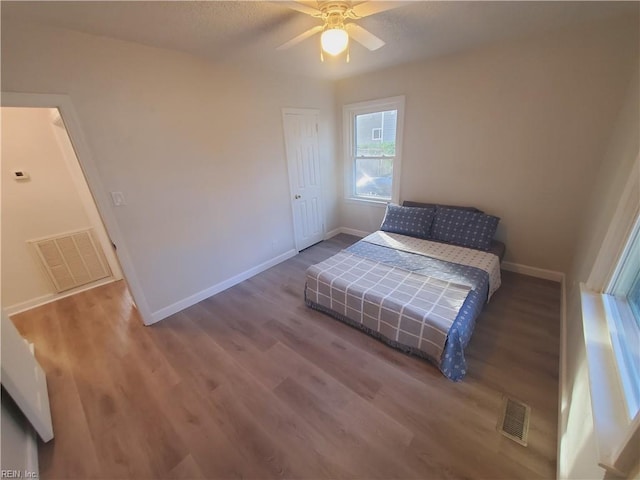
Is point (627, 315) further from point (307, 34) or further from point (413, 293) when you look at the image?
point (307, 34)

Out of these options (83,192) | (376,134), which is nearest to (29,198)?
(83,192)

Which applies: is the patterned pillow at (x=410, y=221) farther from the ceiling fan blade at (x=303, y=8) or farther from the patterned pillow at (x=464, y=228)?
the ceiling fan blade at (x=303, y=8)

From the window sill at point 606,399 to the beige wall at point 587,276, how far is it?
10 cm

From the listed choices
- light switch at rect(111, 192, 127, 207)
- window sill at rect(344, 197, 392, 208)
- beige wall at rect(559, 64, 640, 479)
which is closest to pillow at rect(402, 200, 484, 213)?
window sill at rect(344, 197, 392, 208)

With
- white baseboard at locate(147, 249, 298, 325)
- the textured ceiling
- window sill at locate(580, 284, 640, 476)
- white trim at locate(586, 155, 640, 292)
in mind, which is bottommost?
white baseboard at locate(147, 249, 298, 325)

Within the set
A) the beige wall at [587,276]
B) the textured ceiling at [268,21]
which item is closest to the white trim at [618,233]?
the beige wall at [587,276]

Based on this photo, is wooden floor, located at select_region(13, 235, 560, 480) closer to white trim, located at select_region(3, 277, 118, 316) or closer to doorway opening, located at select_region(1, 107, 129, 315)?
white trim, located at select_region(3, 277, 118, 316)

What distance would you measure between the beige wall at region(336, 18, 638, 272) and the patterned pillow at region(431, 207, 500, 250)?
0.86 ft

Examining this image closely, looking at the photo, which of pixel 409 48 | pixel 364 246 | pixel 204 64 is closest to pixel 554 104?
pixel 409 48

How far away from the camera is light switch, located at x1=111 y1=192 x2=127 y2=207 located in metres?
2.10

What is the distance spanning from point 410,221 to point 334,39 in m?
2.19

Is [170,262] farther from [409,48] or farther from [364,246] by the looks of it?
[409,48]

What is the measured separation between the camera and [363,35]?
63.4 inches

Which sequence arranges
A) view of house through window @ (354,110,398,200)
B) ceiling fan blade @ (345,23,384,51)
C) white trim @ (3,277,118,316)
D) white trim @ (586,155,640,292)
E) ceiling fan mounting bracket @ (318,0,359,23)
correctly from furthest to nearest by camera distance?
view of house through window @ (354,110,398,200) → white trim @ (3,277,118,316) → ceiling fan blade @ (345,23,384,51) → ceiling fan mounting bracket @ (318,0,359,23) → white trim @ (586,155,640,292)
